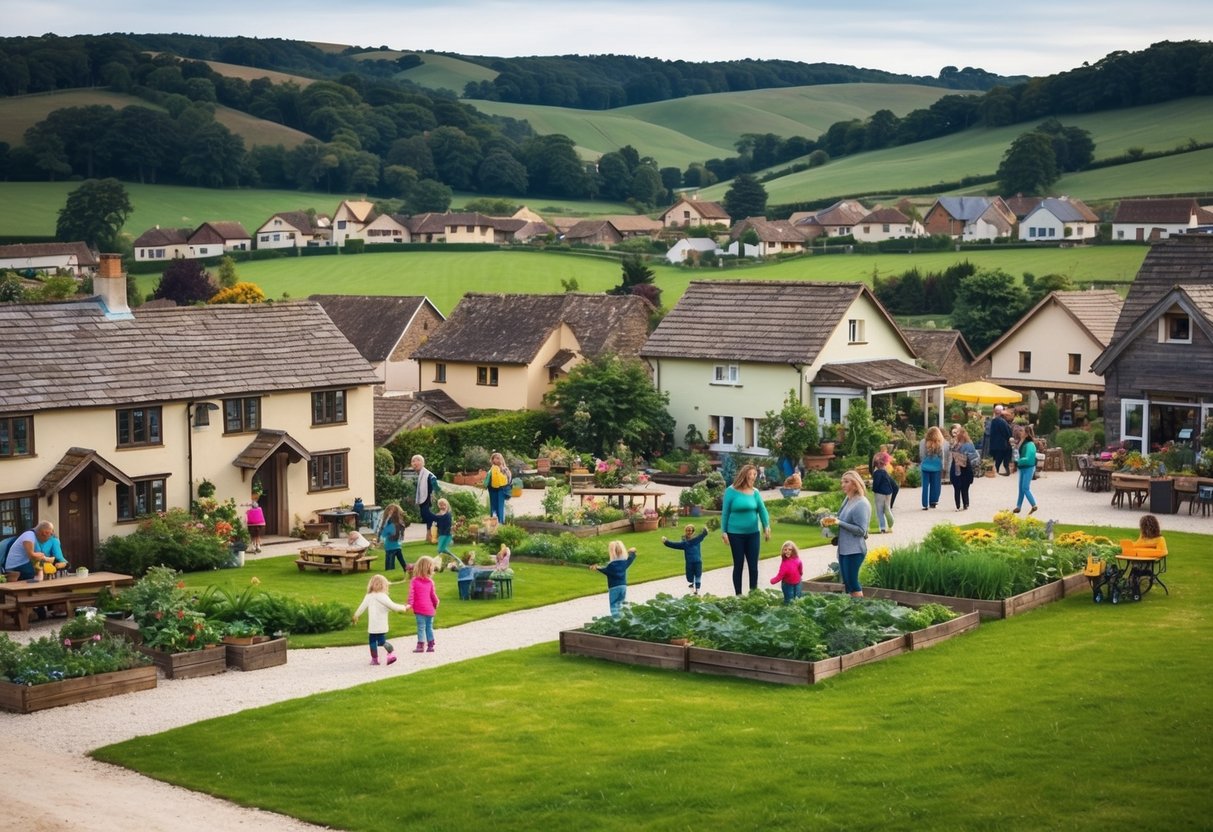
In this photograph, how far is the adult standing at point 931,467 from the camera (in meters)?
35.3

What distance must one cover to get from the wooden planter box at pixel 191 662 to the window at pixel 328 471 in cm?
1620

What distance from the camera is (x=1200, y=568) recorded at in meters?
27.3

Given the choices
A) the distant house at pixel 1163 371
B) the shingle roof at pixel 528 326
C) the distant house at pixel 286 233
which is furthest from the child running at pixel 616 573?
the distant house at pixel 286 233

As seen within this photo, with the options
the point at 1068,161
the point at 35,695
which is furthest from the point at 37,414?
the point at 1068,161

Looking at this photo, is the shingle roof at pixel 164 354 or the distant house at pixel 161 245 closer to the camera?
the shingle roof at pixel 164 354

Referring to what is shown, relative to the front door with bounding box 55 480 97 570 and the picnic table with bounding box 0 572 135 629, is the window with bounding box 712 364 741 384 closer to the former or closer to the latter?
the front door with bounding box 55 480 97 570

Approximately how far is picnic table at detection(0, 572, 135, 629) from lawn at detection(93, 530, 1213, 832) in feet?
25.9

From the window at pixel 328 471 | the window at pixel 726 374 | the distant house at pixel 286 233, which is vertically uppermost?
the distant house at pixel 286 233

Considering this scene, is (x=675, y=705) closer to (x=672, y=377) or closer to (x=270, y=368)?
(x=270, y=368)

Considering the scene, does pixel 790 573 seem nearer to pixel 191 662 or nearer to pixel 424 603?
pixel 424 603

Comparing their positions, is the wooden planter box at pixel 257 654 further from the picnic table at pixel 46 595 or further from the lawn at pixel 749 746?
the picnic table at pixel 46 595

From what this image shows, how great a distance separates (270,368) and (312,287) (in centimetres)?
7109

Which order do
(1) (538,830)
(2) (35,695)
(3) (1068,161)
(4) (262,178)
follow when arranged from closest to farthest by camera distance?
(1) (538,830) < (2) (35,695) < (3) (1068,161) < (4) (262,178)

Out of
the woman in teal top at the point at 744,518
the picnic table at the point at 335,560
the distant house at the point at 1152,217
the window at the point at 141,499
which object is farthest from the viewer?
the distant house at the point at 1152,217
